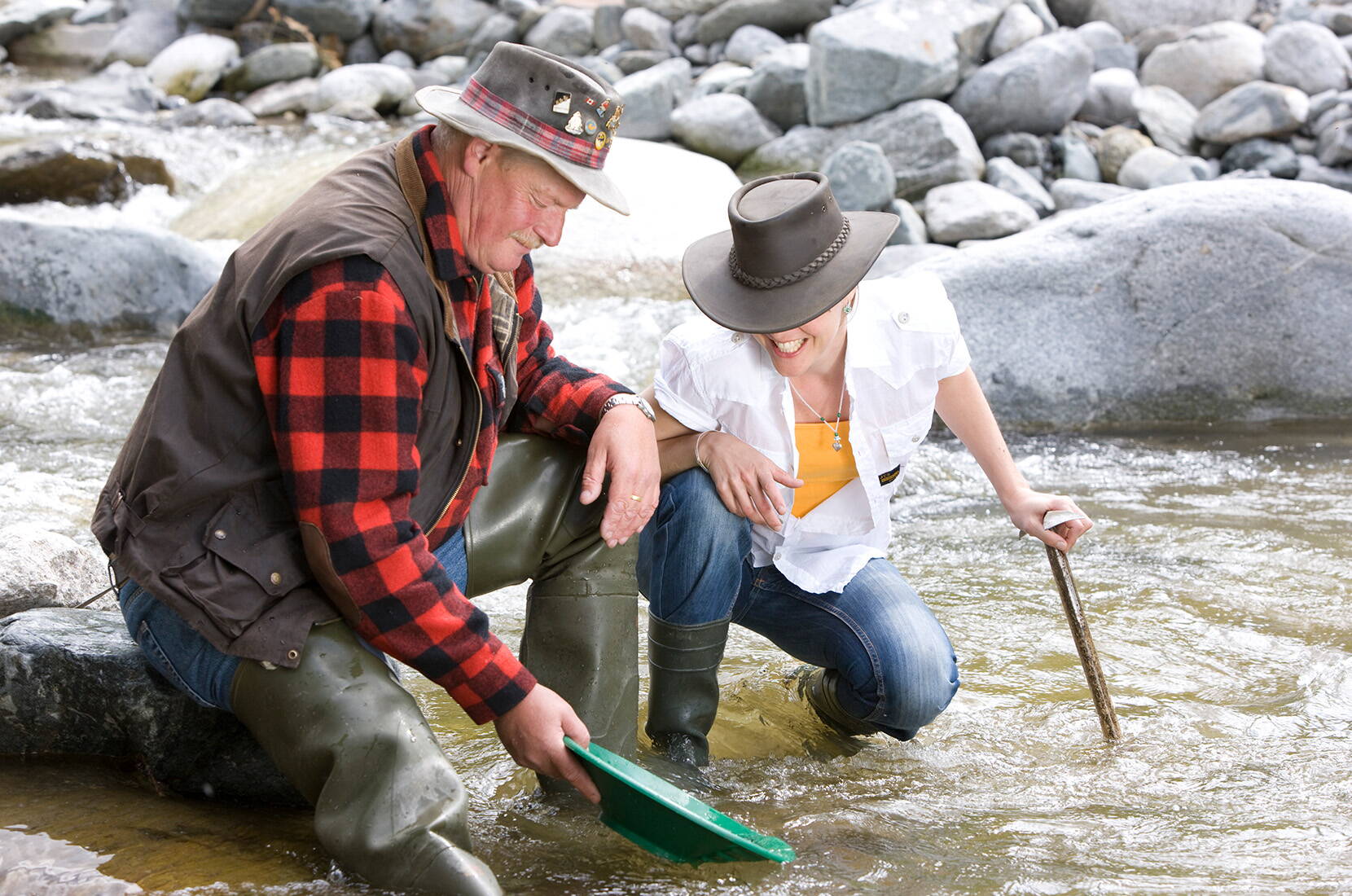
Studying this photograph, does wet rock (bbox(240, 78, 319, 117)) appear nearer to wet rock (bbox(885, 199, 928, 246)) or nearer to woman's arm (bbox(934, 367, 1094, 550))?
wet rock (bbox(885, 199, 928, 246))

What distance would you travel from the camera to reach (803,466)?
9.01 ft

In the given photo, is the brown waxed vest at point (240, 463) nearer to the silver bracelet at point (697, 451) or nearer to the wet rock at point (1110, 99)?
the silver bracelet at point (697, 451)

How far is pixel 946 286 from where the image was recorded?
557 centimetres

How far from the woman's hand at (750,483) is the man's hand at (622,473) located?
128 mm

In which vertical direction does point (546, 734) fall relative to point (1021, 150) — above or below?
A: above

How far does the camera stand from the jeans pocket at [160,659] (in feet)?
7.36

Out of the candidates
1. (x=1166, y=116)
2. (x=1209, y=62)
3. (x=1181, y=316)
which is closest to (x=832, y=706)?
(x=1181, y=316)

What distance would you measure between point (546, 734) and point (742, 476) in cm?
69

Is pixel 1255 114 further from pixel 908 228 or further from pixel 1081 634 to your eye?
pixel 1081 634

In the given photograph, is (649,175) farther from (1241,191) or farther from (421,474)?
(421,474)

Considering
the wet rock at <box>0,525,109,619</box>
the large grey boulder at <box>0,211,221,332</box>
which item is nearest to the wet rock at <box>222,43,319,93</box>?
the large grey boulder at <box>0,211,221,332</box>

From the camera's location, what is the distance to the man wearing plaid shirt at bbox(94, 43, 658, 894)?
2.00m

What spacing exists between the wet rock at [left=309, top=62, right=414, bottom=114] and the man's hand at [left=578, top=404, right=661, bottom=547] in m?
10.6

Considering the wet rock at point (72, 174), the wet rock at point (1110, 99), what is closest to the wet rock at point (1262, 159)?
the wet rock at point (1110, 99)
